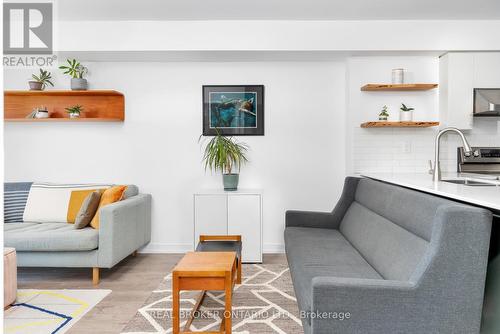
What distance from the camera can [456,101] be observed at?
154 inches

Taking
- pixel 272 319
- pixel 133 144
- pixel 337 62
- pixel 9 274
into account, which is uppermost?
pixel 337 62

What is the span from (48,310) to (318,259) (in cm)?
199

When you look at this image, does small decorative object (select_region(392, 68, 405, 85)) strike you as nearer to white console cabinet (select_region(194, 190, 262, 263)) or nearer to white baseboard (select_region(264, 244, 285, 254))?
white console cabinet (select_region(194, 190, 262, 263))

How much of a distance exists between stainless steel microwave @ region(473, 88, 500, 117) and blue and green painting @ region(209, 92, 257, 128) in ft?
7.84

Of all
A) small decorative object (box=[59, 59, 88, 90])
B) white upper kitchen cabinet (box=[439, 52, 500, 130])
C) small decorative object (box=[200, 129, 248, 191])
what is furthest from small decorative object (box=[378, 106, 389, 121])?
small decorative object (box=[59, 59, 88, 90])

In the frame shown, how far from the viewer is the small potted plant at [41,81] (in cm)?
412

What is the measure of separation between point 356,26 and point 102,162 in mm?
3275

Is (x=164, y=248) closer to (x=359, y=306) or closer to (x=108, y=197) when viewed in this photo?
(x=108, y=197)

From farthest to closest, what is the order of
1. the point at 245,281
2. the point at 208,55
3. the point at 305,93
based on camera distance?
the point at 305,93
the point at 208,55
the point at 245,281

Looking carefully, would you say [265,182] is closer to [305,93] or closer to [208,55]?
[305,93]

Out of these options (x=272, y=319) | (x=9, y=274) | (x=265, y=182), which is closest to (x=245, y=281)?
(x=272, y=319)

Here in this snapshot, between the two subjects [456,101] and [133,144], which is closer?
[456,101]

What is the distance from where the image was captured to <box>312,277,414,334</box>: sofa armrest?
158cm

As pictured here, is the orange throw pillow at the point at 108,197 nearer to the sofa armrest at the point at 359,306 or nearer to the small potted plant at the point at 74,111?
the small potted plant at the point at 74,111
